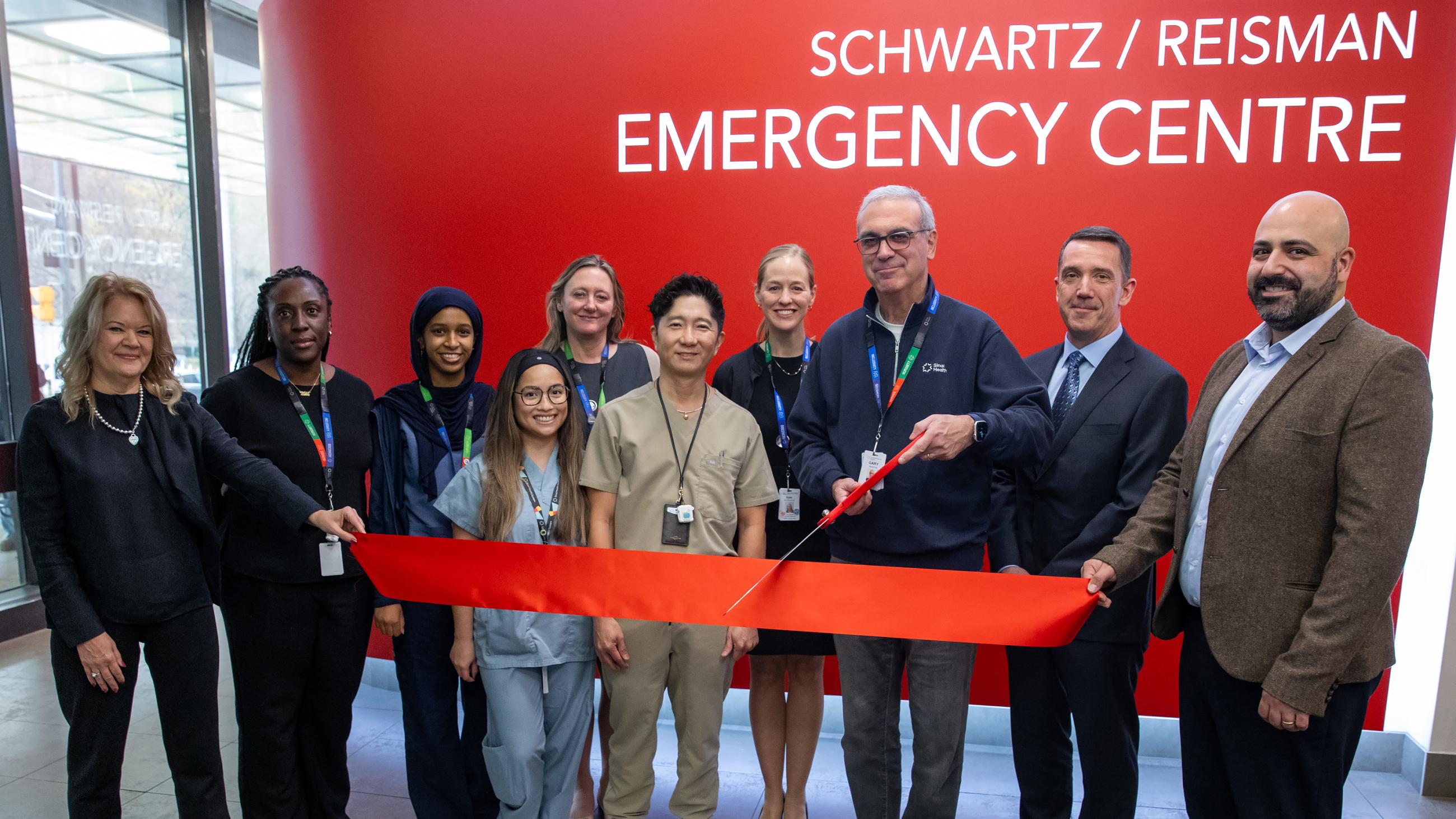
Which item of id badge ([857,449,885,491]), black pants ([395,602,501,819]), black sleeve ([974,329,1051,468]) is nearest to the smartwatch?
black sleeve ([974,329,1051,468])

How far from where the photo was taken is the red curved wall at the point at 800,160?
3.21 meters

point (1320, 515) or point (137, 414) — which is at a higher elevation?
point (137, 414)

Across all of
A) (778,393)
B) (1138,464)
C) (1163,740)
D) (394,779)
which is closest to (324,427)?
(778,393)

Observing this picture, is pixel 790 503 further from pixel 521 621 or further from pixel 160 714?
pixel 160 714

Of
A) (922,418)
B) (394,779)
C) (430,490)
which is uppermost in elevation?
(922,418)

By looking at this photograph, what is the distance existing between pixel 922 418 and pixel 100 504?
2.31m

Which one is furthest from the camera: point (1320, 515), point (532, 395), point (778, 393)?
point (778, 393)

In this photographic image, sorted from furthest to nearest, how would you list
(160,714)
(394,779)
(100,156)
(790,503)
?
(100,156)
(394,779)
(790,503)
(160,714)

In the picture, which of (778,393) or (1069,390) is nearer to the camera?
(1069,390)

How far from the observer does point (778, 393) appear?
2928 millimetres

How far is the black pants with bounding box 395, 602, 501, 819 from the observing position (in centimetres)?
264

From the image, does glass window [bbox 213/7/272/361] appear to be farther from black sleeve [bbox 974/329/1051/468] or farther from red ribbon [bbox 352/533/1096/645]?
black sleeve [bbox 974/329/1051/468]

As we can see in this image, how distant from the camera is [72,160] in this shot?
18.7ft

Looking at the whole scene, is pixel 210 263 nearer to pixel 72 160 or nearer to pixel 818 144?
pixel 72 160
